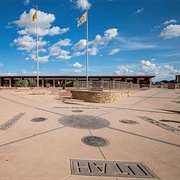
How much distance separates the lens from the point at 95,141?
4262 mm

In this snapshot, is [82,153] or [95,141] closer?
[82,153]

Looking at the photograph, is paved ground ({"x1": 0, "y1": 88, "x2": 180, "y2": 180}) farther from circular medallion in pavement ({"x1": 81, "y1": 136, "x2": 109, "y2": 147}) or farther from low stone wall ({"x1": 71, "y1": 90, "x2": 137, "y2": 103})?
low stone wall ({"x1": 71, "y1": 90, "x2": 137, "y2": 103})

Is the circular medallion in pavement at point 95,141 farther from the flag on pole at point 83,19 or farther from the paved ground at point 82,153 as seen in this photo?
the flag on pole at point 83,19

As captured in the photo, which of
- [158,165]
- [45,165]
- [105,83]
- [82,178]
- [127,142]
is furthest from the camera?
[105,83]

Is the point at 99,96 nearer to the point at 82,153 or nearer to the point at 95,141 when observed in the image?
the point at 95,141

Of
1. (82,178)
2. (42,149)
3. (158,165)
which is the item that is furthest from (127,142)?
(42,149)

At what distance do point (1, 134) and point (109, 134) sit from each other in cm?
342

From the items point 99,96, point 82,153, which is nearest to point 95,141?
point 82,153

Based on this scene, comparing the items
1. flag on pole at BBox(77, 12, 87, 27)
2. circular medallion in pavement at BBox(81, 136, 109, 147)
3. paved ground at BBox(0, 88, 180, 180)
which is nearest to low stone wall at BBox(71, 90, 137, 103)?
paved ground at BBox(0, 88, 180, 180)

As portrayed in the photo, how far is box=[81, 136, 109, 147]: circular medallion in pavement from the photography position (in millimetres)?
4055

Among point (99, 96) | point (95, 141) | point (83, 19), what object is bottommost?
point (95, 141)

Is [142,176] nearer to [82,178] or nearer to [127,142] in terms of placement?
[82,178]

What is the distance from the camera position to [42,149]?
141 inches

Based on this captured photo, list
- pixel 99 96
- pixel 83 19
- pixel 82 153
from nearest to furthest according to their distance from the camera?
pixel 82 153, pixel 99 96, pixel 83 19
